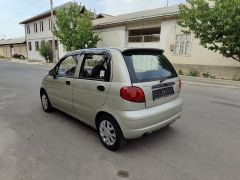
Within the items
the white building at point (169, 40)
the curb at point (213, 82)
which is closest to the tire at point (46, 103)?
the curb at point (213, 82)

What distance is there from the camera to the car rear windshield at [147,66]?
2.99m

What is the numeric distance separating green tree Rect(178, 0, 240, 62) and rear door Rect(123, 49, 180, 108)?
23.3ft

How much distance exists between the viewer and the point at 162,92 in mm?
3197

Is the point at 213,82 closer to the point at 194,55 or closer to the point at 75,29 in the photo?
the point at 194,55

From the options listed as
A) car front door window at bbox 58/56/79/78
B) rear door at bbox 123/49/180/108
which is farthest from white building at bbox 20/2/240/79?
car front door window at bbox 58/56/79/78

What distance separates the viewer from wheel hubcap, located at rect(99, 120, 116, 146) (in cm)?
318

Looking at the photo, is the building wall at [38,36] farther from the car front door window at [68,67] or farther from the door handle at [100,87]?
the door handle at [100,87]

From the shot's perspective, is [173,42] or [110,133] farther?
[173,42]

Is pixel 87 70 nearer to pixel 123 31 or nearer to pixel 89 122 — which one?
pixel 89 122

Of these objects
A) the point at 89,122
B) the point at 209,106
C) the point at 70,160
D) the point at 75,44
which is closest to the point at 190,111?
the point at 209,106

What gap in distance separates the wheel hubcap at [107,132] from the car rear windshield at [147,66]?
2.96 feet

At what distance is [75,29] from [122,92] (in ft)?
60.0

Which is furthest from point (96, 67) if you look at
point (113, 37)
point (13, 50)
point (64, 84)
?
point (13, 50)

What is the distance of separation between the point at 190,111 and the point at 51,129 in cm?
363
